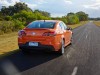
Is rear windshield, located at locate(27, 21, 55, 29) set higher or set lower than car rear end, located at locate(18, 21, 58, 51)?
higher

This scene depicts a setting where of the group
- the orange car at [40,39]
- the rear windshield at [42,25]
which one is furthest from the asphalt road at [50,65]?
the rear windshield at [42,25]

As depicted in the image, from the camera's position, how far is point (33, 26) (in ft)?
40.5

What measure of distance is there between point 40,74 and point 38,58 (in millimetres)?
3241

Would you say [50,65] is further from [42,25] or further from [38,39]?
[42,25]

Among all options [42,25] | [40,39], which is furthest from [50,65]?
[42,25]

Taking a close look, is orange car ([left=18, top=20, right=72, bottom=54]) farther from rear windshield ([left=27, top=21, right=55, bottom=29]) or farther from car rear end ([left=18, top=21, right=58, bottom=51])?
rear windshield ([left=27, top=21, right=55, bottom=29])

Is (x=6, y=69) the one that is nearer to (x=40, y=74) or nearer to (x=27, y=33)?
(x=40, y=74)

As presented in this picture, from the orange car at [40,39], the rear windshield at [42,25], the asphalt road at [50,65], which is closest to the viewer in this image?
the asphalt road at [50,65]

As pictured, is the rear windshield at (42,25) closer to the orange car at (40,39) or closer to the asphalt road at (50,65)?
the orange car at (40,39)

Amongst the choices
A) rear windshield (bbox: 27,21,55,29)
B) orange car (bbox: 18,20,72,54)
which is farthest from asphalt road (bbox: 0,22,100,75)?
rear windshield (bbox: 27,21,55,29)

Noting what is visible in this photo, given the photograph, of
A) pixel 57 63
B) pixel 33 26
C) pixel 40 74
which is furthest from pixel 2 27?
pixel 40 74

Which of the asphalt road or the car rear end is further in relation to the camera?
the car rear end

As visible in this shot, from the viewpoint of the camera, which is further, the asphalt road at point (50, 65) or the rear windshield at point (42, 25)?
the rear windshield at point (42, 25)

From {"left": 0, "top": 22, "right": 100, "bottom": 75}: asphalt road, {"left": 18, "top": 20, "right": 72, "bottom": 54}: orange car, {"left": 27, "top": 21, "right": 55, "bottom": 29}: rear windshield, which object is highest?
{"left": 27, "top": 21, "right": 55, "bottom": 29}: rear windshield
